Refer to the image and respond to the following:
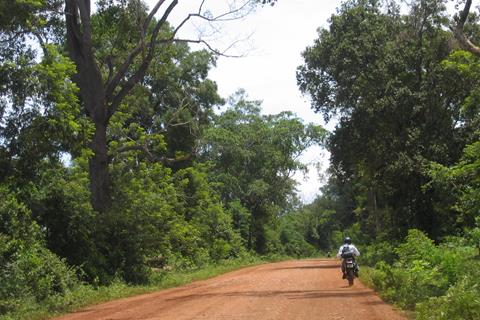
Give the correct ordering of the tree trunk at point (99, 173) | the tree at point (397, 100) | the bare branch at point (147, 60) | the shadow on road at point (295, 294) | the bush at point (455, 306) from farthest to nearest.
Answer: the tree at point (397, 100), the tree trunk at point (99, 173), the bare branch at point (147, 60), the shadow on road at point (295, 294), the bush at point (455, 306)

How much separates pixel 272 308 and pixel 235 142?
45365mm

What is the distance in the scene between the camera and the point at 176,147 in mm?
45656

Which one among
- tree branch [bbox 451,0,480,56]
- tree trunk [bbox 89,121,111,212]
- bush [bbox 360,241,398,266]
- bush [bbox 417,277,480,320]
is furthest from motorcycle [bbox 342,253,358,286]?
tree trunk [bbox 89,121,111,212]

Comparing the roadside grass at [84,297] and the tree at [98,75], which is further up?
the tree at [98,75]

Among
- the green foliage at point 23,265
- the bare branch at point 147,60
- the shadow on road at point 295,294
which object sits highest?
the bare branch at point 147,60

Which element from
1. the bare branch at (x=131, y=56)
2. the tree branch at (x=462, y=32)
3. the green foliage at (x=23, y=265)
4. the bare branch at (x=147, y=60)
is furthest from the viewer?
the bare branch at (x=147, y=60)

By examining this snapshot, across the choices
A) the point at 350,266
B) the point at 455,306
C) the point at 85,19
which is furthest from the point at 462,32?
the point at 85,19

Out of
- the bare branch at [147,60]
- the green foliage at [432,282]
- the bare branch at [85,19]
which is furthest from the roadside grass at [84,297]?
the bare branch at [85,19]

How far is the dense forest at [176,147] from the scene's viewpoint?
49.5ft

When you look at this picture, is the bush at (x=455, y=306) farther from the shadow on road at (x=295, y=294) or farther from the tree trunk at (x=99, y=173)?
the tree trunk at (x=99, y=173)

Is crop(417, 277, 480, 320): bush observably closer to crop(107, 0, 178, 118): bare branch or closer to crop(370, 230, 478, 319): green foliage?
crop(370, 230, 478, 319): green foliage

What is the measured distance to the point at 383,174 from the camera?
32.8 meters

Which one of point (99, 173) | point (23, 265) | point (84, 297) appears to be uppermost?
point (99, 173)

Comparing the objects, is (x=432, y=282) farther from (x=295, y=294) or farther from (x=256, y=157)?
(x=256, y=157)
